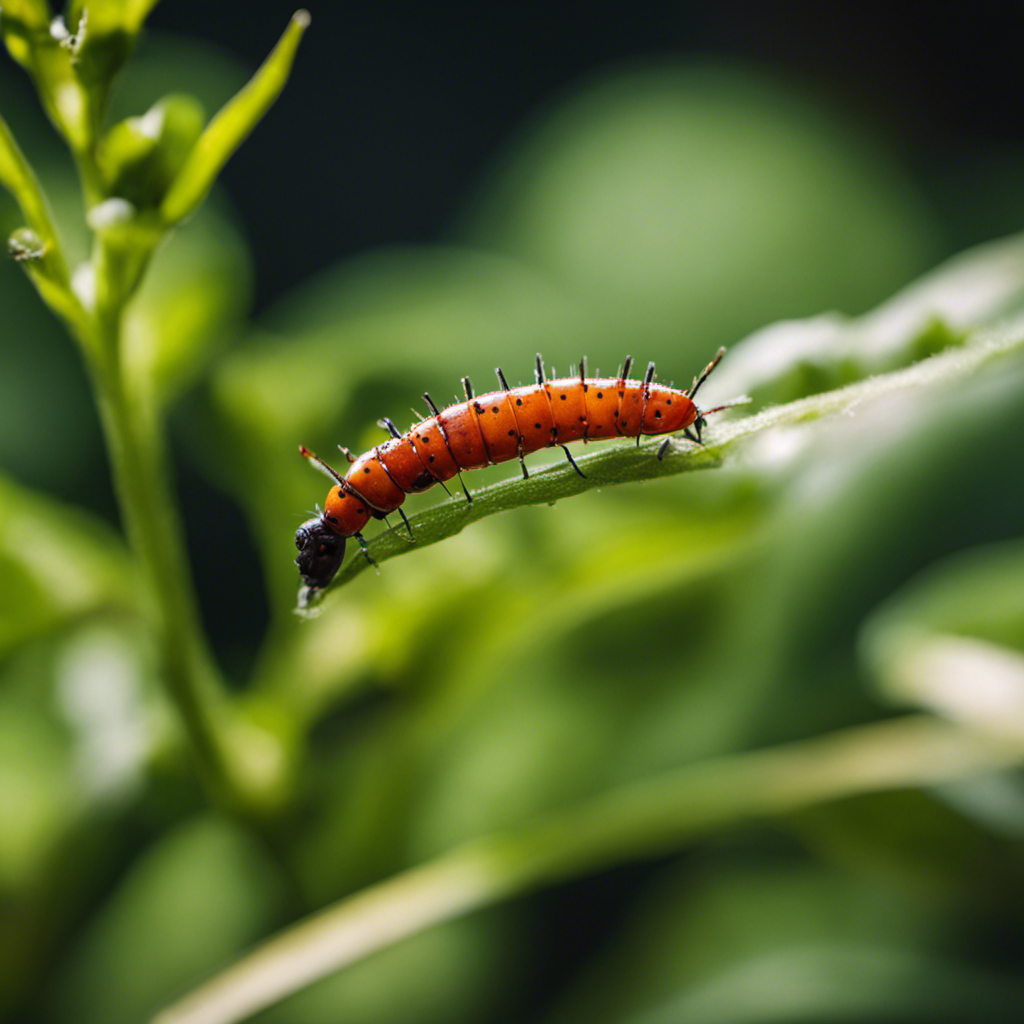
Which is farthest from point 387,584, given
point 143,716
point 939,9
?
point 939,9

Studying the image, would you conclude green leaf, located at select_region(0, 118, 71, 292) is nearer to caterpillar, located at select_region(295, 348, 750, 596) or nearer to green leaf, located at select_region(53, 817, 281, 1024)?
caterpillar, located at select_region(295, 348, 750, 596)

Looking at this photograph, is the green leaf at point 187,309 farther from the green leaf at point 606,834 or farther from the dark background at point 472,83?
the dark background at point 472,83

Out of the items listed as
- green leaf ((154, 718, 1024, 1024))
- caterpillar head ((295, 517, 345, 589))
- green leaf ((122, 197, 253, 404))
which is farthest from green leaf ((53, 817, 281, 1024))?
green leaf ((122, 197, 253, 404))

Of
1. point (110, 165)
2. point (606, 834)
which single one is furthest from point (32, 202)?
point (606, 834)

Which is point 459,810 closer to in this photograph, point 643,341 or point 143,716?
point 143,716

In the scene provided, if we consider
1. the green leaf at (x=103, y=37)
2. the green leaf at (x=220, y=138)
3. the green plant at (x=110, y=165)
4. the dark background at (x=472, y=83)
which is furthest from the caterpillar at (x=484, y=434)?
the dark background at (x=472, y=83)

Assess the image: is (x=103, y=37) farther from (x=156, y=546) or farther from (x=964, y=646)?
(x=964, y=646)
